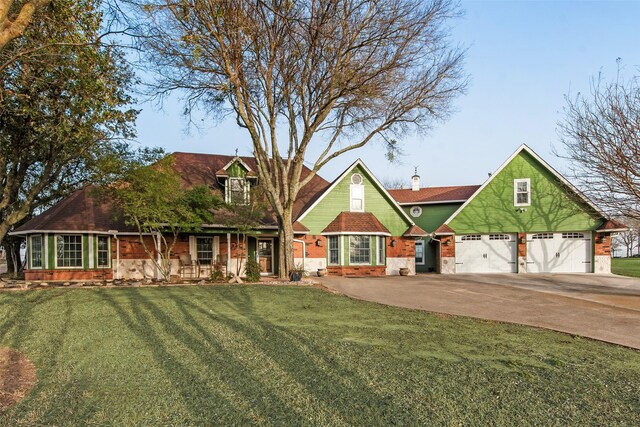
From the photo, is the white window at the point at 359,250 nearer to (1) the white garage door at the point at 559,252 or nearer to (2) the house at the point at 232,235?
(2) the house at the point at 232,235

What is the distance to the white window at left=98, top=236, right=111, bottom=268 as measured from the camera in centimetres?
1978

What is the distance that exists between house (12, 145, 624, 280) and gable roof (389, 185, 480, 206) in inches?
30.8

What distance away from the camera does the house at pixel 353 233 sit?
19.5 metres

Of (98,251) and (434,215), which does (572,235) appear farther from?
(98,251)

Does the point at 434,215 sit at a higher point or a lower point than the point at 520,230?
higher

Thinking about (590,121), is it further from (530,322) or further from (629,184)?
(530,322)

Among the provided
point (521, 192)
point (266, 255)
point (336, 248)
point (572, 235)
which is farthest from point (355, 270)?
point (572, 235)

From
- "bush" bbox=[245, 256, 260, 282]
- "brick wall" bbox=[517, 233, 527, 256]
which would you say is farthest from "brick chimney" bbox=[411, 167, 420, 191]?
"bush" bbox=[245, 256, 260, 282]

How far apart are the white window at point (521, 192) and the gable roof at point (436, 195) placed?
3382mm

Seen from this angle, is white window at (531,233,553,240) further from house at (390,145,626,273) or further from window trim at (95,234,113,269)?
window trim at (95,234,113,269)

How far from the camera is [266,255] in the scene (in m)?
22.8

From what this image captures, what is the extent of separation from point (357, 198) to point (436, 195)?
804 cm

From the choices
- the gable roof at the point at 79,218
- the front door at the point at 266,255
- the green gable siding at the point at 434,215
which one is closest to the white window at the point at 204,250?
the front door at the point at 266,255

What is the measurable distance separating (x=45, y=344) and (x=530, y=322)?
9.61m
